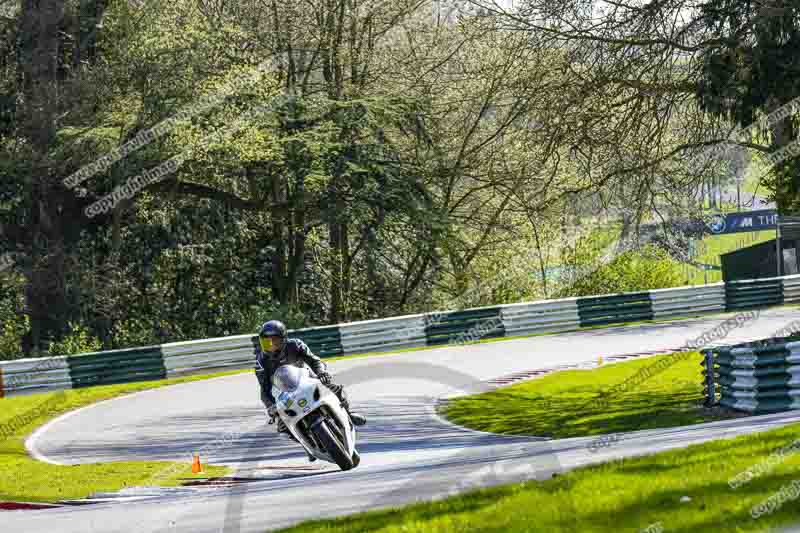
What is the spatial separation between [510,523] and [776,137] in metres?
16.4

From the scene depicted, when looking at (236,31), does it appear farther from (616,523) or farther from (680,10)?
(616,523)

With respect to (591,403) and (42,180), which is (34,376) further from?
(591,403)

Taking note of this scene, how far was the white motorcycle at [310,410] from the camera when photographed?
11641 millimetres

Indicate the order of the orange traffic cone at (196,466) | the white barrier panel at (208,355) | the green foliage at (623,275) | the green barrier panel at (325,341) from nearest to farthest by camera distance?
the orange traffic cone at (196,466) → the white barrier panel at (208,355) → the green barrier panel at (325,341) → the green foliage at (623,275)

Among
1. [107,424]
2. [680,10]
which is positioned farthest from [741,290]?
[107,424]

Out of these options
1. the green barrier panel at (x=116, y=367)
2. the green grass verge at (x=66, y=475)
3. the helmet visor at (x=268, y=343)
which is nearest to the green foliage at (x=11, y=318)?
the green barrier panel at (x=116, y=367)

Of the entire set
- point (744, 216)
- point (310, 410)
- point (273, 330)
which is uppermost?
point (744, 216)

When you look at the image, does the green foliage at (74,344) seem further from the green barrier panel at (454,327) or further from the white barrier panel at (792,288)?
the white barrier panel at (792,288)

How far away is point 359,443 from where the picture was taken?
17.4 metres

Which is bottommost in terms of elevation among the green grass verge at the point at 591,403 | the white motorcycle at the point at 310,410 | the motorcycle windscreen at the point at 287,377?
the green grass verge at the point at 591,403

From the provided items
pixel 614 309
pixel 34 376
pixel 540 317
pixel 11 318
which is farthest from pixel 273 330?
pixel 614 309

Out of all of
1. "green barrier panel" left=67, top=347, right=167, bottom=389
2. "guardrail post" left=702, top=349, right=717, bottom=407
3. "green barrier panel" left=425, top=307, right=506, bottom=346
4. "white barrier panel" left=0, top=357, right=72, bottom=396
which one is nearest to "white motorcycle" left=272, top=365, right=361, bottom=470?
"guardrail post" left=702, top=349, right=717, bottom=407

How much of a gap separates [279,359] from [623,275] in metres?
31.8

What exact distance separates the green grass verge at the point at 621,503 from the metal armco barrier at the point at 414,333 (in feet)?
29.8
